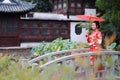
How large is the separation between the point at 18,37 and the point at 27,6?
2072mm

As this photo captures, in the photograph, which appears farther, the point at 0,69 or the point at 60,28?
the point at 60,28

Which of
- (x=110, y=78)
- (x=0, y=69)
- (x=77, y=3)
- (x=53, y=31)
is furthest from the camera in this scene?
(x=77, y=3)

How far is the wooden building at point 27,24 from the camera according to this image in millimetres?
23125

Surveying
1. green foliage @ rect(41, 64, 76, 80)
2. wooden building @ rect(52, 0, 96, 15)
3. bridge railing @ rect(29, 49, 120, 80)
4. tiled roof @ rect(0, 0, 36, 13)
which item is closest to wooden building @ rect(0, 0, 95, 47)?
tiled roof @ rect(0, 0, 36, 13)

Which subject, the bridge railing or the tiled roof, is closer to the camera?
the bridge railing

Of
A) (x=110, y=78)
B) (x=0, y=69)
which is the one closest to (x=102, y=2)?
(x=0, y=69)

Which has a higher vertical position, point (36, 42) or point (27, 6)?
point (27, 6)

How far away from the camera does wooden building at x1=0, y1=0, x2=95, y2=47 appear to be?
23125mm

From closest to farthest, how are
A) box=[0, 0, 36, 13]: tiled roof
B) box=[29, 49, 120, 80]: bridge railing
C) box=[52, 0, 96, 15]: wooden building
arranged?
box=[29, 49, 120, 80]: bridge railing < box=[0, 0, 36, 13]: tiled roof < box=[52, 0, 96, 15]: wooden building

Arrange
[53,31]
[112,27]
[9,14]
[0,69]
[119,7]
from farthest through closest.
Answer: [53,31], [9,14], [112,27], [119,7], [0,69]

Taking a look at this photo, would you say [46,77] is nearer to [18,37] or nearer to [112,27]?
[112,27]

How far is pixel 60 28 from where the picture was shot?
25016 millimetres

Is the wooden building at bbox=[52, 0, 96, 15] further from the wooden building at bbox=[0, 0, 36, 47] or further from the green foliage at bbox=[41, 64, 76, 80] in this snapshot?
the green foliage at bbox=[41, 64, 76, 80]

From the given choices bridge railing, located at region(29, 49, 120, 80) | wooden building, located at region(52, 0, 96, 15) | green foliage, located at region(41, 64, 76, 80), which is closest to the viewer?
green foliage, located at region(41, 64, 76, 80)
